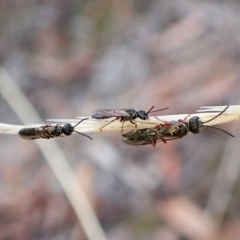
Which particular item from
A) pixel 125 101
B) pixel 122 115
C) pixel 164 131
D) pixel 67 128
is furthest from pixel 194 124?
pixel 125 101

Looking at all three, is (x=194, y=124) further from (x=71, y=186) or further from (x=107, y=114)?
(x=71, y=186)

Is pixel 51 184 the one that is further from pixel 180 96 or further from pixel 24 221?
pixel 180 96

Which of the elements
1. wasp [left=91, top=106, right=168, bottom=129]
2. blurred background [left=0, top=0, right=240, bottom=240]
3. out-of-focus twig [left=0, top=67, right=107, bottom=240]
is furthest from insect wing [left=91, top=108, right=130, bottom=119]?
blurred background [left=0, top=0, right=240, bottom=240]

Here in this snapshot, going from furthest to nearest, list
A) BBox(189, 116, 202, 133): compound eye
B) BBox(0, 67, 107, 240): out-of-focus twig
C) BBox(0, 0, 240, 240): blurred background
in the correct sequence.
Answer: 1. BBox(0, 0, 240, 240): blurred background
2. BBox(0, 67, 107, 240): out-of-focus twig
3. BBox(189, 116, 202, 133): compound eye

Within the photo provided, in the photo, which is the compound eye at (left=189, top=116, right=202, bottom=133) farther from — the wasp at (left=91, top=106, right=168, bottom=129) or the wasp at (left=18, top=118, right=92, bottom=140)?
the wasp at (left=18, top=118, right=92, bottom=140)

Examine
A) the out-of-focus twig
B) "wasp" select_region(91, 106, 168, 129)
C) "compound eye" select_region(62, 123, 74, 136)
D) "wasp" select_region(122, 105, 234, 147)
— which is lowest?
"wasp" select_region(122, 105, 234, 147)

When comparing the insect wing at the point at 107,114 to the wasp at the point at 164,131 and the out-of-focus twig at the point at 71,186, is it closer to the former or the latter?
the wasp at the point at 164,131
